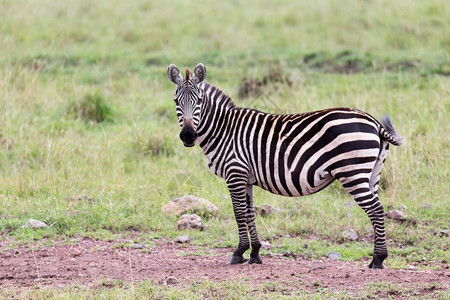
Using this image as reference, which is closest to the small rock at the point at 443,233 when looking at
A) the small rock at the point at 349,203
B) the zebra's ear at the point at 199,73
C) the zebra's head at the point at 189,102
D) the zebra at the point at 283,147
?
the small rock at the point at 349,203

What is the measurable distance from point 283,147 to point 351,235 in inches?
70.6

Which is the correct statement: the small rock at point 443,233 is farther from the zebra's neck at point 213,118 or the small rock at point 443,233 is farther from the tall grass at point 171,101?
the zebra's neck at point 213,118

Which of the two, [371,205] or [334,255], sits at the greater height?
[371,205]

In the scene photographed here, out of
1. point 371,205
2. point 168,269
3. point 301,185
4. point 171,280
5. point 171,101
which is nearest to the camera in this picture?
point 171,280

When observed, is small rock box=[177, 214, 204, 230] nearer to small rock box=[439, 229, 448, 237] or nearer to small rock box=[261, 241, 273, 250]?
small rock box=[261, 241, 273, 250]

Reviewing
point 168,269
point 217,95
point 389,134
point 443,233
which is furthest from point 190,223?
point 443,233

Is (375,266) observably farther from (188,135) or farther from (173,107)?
(173,107)

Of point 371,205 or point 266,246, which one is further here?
point 266,246

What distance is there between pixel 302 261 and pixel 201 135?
1648 mm

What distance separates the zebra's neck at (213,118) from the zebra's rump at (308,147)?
0.20 m

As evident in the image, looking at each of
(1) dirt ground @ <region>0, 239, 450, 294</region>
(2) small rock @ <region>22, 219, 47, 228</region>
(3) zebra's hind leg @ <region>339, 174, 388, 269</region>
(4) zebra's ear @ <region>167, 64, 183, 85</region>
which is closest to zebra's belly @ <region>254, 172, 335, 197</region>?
(3) zebra's hind leg @ <region>339, 174, 388, 269</region>

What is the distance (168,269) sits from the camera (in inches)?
255

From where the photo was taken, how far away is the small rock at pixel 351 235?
7.58 m

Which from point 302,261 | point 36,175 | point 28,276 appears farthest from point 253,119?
point 36,175
